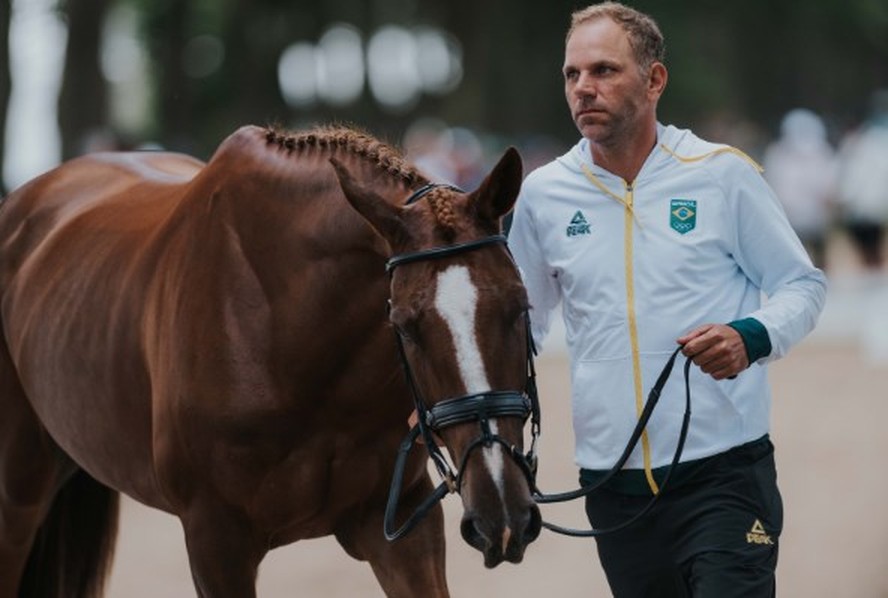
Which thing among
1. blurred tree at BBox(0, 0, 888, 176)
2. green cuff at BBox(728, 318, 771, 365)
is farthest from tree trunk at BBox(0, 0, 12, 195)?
green cuff at BBox(728, 318, 771, 365)

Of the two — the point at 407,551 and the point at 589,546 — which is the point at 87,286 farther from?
the point at 589,546

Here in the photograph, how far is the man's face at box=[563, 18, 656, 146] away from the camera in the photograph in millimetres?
4730

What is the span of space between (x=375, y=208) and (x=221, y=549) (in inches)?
49.9

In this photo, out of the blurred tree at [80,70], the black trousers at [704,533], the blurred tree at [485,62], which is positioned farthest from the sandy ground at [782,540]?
the blurred tree at [80,70]

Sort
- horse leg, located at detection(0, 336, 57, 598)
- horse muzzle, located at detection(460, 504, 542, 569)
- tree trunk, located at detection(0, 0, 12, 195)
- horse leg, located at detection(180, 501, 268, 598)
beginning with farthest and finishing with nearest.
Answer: tree trunk, located at detection(0, 0, 12, 195) → horse leg, located at detection(0, 336, 57, 598) → horse leg, located at detection(180, 501, 268, 598) → horse muzzle, located at detection(460, 504, 542, 569)

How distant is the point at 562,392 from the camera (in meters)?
16.7

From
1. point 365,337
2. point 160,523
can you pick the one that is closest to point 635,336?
point 365,337

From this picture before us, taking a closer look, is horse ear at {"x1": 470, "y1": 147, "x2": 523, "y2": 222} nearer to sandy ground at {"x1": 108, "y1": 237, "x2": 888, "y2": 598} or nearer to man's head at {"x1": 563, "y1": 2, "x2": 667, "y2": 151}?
man's head at {"x1": 563, "y1": 2, "x2": 667, "y2": 151}

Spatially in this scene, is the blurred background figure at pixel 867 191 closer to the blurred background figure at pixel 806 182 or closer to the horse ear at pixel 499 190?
the blurred background figure at pixel 806 182

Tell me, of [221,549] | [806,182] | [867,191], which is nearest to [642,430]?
[221,549]

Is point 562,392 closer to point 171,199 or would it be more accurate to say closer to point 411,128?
point 171,199

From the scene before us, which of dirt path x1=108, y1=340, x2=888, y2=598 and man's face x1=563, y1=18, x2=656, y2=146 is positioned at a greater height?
man's face x1=563, y1=18, x2=656, y2=146

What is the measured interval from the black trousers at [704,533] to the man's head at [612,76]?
2.86 ft

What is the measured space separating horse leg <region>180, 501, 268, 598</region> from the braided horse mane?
3.55ft
